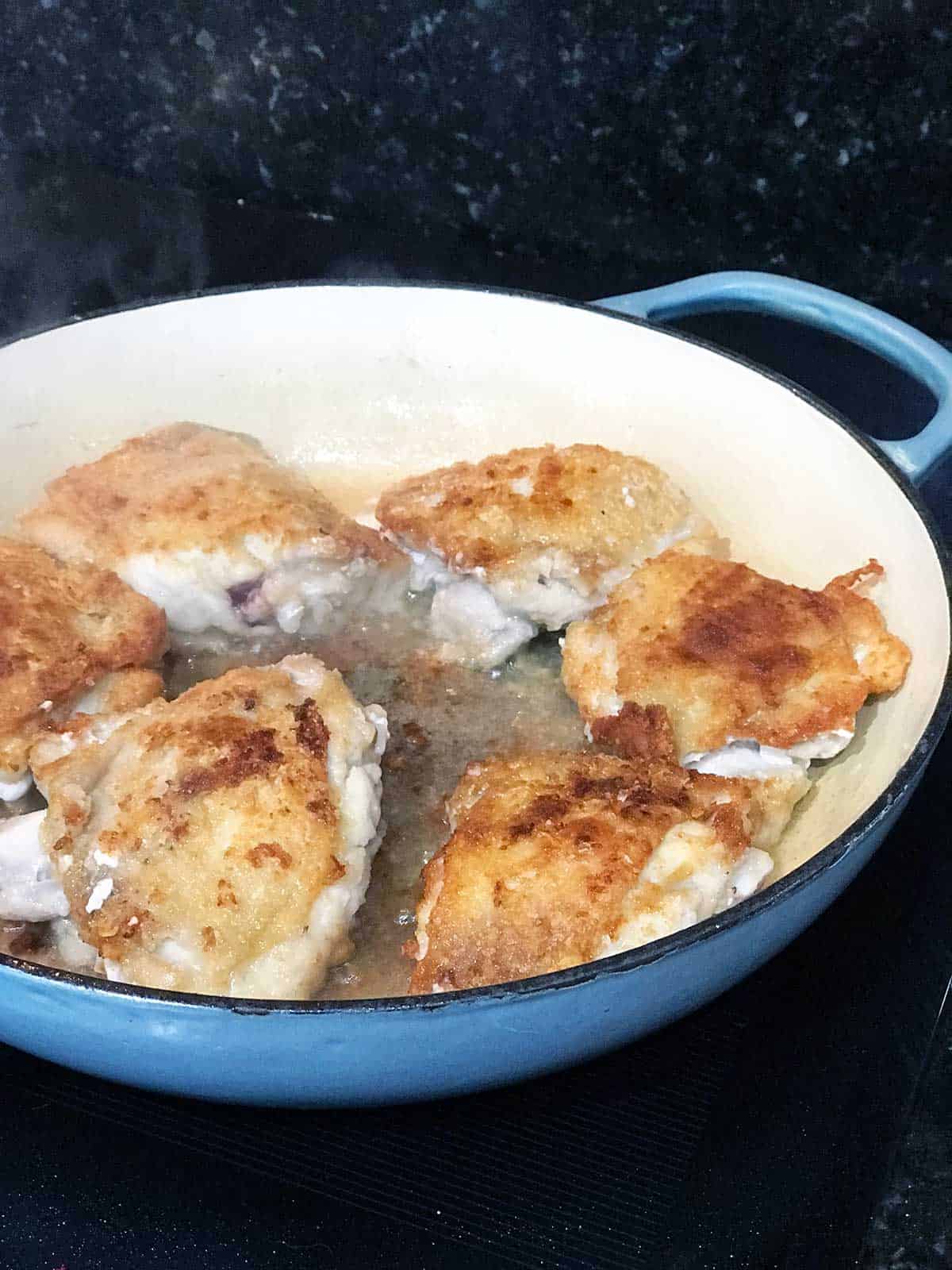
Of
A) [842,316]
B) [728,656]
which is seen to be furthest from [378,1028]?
[842,316]

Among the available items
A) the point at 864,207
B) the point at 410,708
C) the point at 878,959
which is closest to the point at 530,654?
the point at 410,708

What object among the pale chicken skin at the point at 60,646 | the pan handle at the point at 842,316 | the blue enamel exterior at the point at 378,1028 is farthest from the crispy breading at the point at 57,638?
the pan handle at the point at 842,316

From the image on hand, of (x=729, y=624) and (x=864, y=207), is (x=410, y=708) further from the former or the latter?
(x=864, y=207)

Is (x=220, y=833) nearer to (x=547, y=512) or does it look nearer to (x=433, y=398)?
(x=547, y=512)

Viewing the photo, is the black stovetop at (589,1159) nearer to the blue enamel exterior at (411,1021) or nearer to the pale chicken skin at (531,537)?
the blue enamel exterior at (411,1021)

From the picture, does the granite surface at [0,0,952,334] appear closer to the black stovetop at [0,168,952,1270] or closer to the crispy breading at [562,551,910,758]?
the crispy breading at [562,551,910,758]
